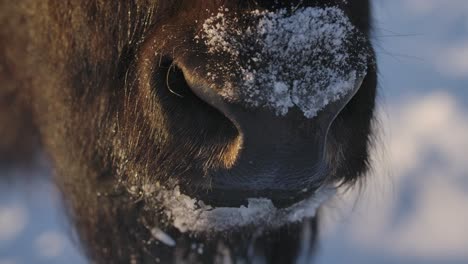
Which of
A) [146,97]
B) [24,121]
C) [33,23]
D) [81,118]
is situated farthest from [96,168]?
[24,121]

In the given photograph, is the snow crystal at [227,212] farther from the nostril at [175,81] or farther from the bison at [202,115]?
the nostril at [175,81]

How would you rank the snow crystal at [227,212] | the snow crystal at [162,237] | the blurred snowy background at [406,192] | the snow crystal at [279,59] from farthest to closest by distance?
the blurred snowy background at [406,192] < the snow crystal at [162,237] < the snow crystal at [227,212] < the snow crystal at [279,59]

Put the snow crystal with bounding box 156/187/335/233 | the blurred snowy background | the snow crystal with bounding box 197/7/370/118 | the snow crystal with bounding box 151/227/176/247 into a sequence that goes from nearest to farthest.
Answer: the snow crystal with bounding box 197/7/370/118 < the snow crystal with bounding box 156/187/335/233 < the snow crystal with bounding box 151/227/176/247 < the blurred snowy background

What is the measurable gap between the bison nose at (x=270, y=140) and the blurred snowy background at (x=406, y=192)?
1594 mm

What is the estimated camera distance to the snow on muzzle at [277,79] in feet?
3.47

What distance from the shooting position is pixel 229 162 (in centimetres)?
112

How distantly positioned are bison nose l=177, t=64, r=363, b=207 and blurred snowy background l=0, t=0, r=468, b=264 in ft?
5.23

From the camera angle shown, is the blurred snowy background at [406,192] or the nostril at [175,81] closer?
the nostril at [175,81]

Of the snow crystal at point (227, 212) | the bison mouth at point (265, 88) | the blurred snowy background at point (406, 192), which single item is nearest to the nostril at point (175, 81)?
the bison mouth at point (265, 88)

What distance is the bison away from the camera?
3.51 ft

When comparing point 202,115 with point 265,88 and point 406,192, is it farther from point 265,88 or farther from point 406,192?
point 406,192

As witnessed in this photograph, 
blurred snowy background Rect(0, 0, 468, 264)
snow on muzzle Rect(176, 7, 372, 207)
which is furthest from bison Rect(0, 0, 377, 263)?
blurred snowy background Rect(0, 0, 468, 264)

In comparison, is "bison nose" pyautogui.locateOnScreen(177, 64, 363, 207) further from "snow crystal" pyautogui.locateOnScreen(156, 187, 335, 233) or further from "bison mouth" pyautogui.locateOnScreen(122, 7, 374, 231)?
"snow crystal" pyautogui.locateOnScreen(156, 187, 335, 233)

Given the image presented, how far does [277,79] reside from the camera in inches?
41.7
